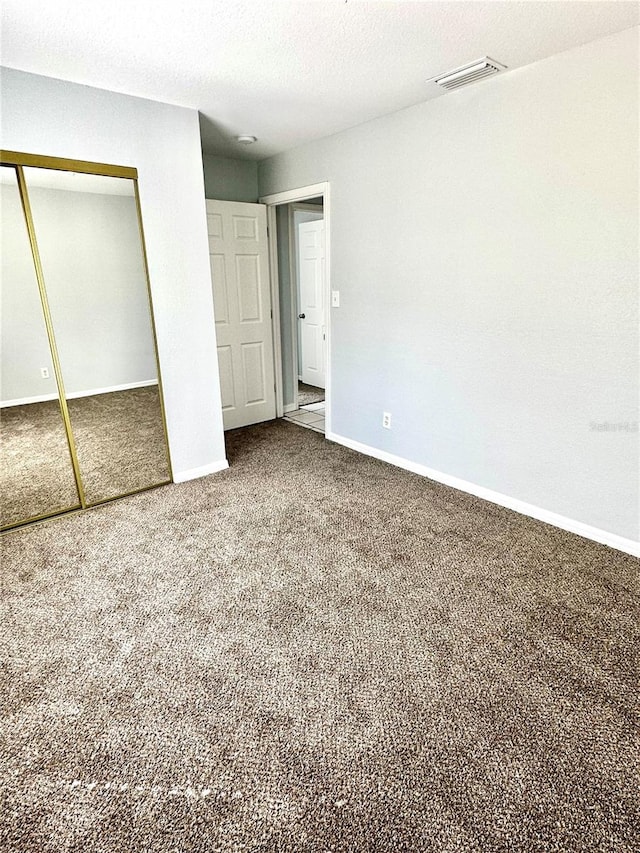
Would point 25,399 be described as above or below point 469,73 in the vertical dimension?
below

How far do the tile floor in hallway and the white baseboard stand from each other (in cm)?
66

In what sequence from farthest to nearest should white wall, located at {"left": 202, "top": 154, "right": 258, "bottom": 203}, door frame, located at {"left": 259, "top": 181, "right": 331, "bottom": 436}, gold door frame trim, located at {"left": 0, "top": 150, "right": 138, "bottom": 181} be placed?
1. white wall, located at {"left": 202, "top": 154, "right": 258, "bottom": 203}
2. door frame, located at {"left": 259, "top": 181, "right": 331, "bottom": 436}
3. gold door frame trim, located at {"left": 0, "top": 150, "right": 138, "bottom": 181}

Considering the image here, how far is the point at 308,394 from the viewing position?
233 inches

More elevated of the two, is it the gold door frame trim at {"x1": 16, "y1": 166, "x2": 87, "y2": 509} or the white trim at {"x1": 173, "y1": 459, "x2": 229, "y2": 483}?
the gold door frame trim at {"x1": 16, "y1": 166, "x2": 87, "y2": 509}

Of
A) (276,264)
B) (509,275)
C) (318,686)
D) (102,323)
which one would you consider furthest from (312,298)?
(318,686)

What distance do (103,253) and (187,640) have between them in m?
2.25

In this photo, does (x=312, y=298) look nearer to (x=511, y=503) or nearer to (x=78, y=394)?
(x=78, y=394)

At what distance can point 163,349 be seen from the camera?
319 centimetres

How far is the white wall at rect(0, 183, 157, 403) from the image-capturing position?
266cm

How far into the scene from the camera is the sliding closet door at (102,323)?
2.71 m

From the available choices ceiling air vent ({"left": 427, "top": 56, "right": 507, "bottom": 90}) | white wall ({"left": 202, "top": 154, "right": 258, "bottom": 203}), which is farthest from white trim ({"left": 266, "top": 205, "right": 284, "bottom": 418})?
ceiling air vent ({"left": 427, "top": 56, "right": 507, "bottom": 90})

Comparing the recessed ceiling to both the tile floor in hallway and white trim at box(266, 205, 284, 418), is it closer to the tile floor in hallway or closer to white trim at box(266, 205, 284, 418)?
white trim at box(266, 205, 284, 418)

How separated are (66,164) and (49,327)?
0.91 m

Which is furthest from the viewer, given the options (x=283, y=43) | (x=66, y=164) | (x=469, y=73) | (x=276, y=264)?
(x=276, y=264)
